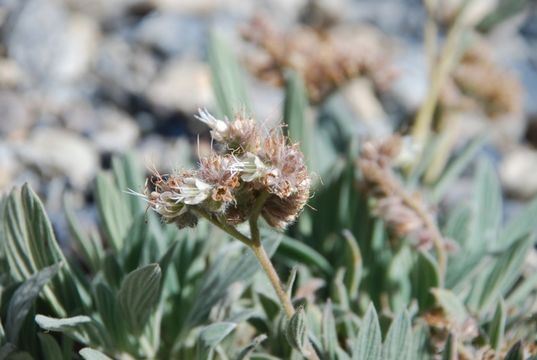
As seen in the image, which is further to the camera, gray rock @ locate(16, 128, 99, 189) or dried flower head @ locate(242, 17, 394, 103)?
gray rock @ locate(16, 128, 99, 189)

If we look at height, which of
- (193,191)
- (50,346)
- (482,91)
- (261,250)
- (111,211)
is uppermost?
(482,91)

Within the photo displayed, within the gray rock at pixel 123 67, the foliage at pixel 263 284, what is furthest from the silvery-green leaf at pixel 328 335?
the gray rock at pixel 123 67

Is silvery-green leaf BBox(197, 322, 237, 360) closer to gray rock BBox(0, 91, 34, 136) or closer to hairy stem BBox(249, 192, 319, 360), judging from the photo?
hairy stem BBox(249, 192, 319, 360)

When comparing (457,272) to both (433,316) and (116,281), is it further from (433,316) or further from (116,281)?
(116,281)

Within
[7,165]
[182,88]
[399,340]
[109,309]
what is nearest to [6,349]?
[109,309]

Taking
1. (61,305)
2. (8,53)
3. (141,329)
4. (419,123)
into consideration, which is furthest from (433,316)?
(8,53)

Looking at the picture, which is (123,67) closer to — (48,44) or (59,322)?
(48,44)

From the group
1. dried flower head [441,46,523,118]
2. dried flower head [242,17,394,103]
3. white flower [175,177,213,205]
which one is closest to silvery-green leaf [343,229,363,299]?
white flower [175,177,213,205]
